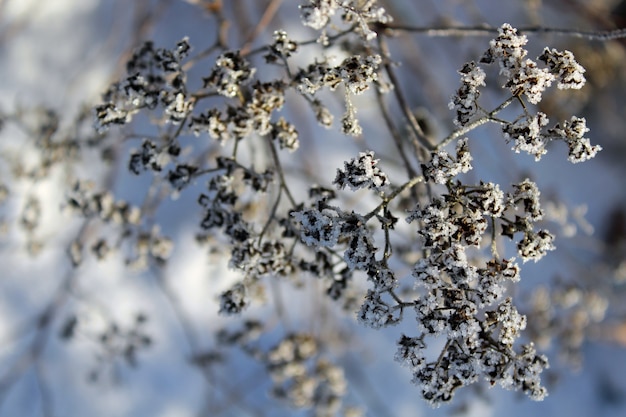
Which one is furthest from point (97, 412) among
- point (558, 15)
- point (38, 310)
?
point (558, 15)

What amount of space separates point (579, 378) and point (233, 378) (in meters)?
1.59

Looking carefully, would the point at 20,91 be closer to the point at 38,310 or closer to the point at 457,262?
the point at 38,310

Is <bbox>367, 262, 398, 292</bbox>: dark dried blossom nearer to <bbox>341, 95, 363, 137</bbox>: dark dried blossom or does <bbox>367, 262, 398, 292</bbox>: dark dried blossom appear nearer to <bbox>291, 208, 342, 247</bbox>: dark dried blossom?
<bbox>291, 208, 342, 247</bbox>: dark dried blossom

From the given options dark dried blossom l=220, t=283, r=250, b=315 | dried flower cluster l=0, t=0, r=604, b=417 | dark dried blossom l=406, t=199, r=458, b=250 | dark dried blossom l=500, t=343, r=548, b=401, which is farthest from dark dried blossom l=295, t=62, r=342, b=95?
dark dried blossom l=500, t=343, r=548, b=401

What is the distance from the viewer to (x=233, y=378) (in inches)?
84.7

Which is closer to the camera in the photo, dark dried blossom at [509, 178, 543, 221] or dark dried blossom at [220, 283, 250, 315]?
dark dried blossom at [509, 178, 543, 221]

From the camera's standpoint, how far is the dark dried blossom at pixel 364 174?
0.77m

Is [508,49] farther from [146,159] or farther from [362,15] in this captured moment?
[146,159]

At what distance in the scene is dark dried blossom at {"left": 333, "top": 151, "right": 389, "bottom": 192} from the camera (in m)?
0.77

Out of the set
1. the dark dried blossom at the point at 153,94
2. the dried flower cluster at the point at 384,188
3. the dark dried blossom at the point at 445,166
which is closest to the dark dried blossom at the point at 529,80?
the dried flower cluster at the point at 384,188

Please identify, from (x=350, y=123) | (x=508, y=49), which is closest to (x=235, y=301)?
(x=350, y=123)

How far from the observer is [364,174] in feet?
2.52

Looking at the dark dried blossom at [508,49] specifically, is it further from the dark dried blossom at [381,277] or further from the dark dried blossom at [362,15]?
the dark dried blossom at [381,277]

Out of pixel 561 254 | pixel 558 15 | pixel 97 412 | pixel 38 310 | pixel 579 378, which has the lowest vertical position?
pixel 579 378
